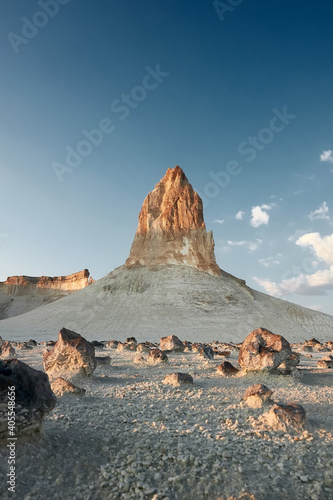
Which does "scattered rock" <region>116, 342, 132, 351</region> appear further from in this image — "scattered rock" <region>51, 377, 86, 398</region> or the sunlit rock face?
the sunlit rock face

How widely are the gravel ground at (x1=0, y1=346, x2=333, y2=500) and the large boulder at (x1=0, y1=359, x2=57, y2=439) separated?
0.22 meters

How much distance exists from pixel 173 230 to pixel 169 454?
2784 inches

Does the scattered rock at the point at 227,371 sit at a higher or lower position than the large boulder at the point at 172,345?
higher

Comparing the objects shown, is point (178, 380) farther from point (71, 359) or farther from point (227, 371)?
point (71, 359)

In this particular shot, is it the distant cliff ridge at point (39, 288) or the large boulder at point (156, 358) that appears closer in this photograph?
the large boulder at point (156, 358)

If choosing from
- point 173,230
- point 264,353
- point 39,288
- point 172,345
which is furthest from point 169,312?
point 39,288

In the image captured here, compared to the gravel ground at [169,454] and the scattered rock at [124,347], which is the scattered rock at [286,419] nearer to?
the gravel ground at [169,454]

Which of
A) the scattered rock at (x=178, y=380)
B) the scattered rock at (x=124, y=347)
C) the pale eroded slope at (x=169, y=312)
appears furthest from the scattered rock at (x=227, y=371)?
the pale eroded slope at (x=169, y=312)

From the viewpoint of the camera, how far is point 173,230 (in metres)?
74.4

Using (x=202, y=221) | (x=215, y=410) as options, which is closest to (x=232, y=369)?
(x=215, y=410)

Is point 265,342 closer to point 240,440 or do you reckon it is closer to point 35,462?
point 240,440

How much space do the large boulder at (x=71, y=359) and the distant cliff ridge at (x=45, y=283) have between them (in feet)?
325

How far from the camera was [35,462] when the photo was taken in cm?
370

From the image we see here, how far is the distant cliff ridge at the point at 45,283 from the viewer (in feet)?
350
